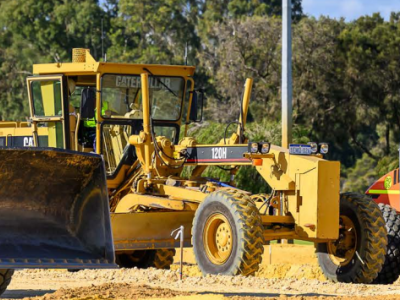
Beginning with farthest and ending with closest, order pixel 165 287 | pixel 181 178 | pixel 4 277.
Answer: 1. pixel 181 178
2. pixel 165 287
3. pixel 4 277

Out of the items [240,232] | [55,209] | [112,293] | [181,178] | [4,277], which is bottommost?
[112,293]

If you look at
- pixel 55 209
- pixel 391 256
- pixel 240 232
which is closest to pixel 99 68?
pixel 240 232

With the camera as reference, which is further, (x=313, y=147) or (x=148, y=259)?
(x=148, y=259)

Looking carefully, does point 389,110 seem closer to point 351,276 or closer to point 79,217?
point 351,276

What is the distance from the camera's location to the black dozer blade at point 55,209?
32.7 ft

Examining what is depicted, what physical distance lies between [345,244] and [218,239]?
5.95ft

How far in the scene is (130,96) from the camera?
15312 millimetres

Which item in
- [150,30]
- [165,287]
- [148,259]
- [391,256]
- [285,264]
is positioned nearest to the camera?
[165,287]

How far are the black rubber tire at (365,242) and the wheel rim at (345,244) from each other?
0.24 feet

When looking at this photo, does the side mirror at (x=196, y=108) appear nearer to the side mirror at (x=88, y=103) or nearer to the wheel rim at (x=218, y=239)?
the side mirror at (x=88, y=103)

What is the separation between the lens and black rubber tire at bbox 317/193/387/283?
1294cm

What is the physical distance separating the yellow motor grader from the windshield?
2 centimetres

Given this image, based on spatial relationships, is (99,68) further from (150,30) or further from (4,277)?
(150,30)

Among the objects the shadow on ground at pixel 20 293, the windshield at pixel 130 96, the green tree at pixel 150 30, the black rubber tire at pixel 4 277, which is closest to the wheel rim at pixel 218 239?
the shadow on ground at pixel 20 293
